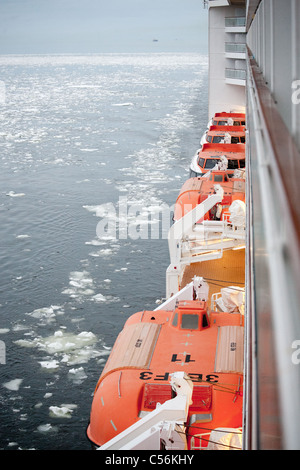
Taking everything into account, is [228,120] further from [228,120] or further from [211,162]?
[211,162]

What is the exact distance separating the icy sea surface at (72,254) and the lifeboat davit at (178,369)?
220 cm

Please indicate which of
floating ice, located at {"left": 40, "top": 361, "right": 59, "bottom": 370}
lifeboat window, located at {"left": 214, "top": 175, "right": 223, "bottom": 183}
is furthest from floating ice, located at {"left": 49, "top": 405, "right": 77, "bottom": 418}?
lifeboat window, located at {"left": 214, "top": 175, "right": 223, "bottom": 183}

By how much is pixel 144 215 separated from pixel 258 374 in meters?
23.4

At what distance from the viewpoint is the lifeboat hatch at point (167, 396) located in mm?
8969

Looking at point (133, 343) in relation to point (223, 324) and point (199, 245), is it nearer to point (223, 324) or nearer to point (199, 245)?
point (223, 324)

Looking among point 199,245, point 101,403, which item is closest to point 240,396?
point 101,403

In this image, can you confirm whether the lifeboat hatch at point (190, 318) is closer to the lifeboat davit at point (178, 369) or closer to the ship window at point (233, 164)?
the lifeboat davit at point (178, 369)

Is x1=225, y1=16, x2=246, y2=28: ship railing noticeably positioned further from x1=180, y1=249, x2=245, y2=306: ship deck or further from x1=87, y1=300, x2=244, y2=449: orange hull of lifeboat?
x1=87, y1=300, x2=244, y2=449: orange hull of lifeboat

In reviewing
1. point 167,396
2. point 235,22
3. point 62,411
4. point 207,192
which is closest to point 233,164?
point 207,192

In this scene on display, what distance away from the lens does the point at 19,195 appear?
29625 mm

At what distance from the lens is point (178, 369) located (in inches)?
384

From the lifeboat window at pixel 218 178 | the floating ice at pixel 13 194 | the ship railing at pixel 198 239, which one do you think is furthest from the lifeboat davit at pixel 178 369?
the floating ice at pixel 13 194

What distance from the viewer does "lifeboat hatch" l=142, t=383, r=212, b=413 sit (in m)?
8.97

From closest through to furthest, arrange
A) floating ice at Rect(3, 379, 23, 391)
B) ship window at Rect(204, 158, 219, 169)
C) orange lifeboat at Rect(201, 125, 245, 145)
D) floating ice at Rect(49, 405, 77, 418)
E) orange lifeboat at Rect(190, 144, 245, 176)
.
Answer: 1. floating ice at Rect(49, 405, 77, 418)
2. floating ice at Rect(3, 379, 23, 391)
3. orange lifeboat at Rect(190, 144, 245, 176)
4. ship window at Rect(204, 158, 219, 169)
5. orange lifeboat at Rect(201, 125, 245, 145)
